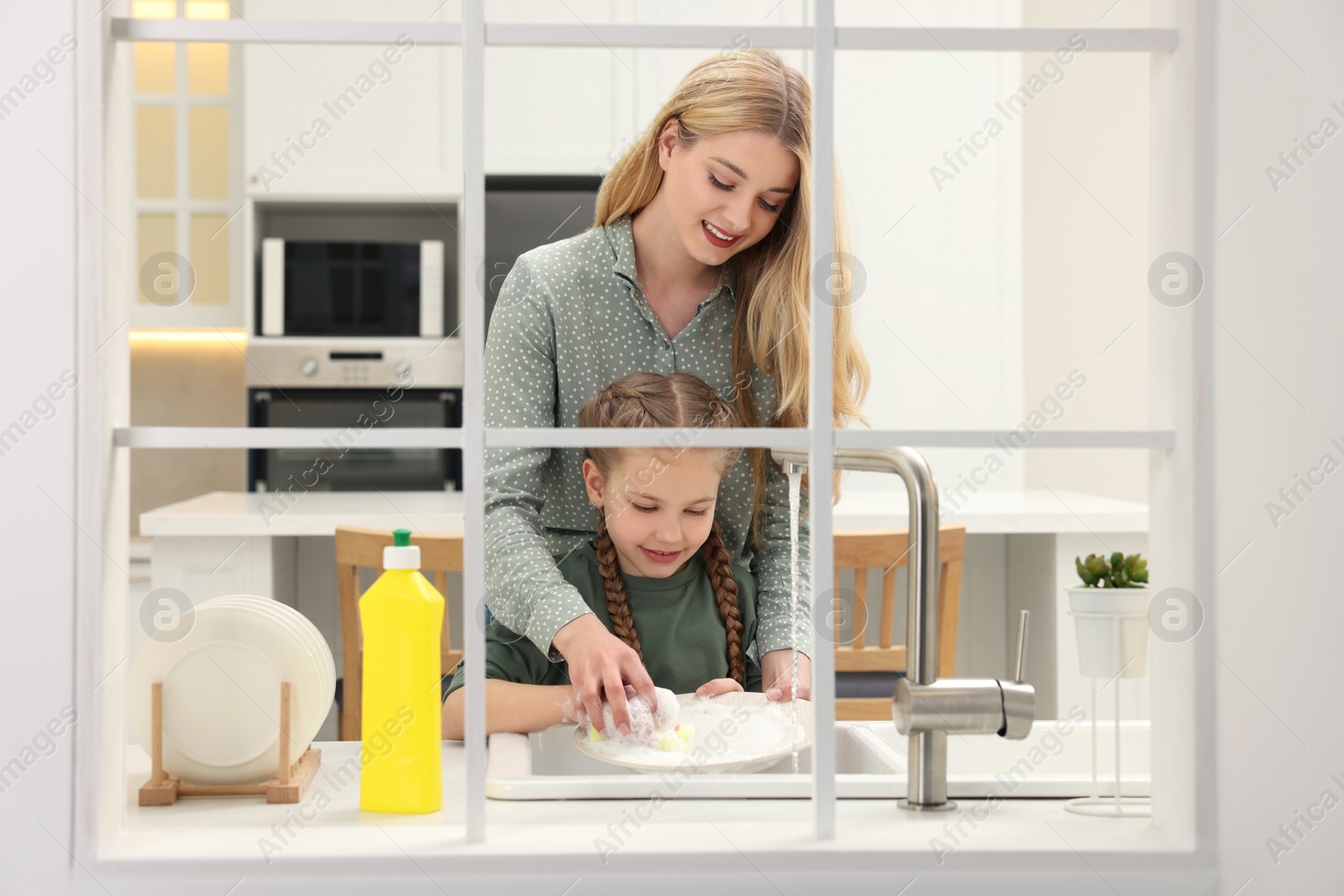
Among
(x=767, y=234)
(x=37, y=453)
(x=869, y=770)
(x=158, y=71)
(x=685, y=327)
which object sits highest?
(x=158, y=71)

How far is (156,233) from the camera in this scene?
3145 millimetres

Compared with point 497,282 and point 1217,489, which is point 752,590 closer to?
point 1217,489

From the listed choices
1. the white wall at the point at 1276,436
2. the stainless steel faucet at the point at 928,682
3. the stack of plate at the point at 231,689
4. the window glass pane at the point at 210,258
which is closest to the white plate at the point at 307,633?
the stack of plate at the point at 231,689

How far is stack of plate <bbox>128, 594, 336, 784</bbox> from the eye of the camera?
2.79 ft

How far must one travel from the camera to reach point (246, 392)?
3.05 metres

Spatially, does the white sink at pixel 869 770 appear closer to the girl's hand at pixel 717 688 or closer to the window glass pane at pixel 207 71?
the girl's hand at pixel 717 688

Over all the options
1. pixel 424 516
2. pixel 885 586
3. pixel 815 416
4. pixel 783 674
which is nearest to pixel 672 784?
pixel 815 416

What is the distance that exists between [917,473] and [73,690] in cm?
56

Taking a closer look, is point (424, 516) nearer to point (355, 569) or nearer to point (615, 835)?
point (355, 569)

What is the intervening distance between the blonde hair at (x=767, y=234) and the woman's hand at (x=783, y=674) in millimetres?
176

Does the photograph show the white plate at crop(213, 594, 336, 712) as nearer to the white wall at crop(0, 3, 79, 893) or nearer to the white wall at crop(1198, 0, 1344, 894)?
the white wall at crop(0, 3, 79, 893)

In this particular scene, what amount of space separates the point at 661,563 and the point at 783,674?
0.19m

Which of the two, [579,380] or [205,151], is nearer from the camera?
[579,380]

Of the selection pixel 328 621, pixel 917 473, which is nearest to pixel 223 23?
pixel 917 473
